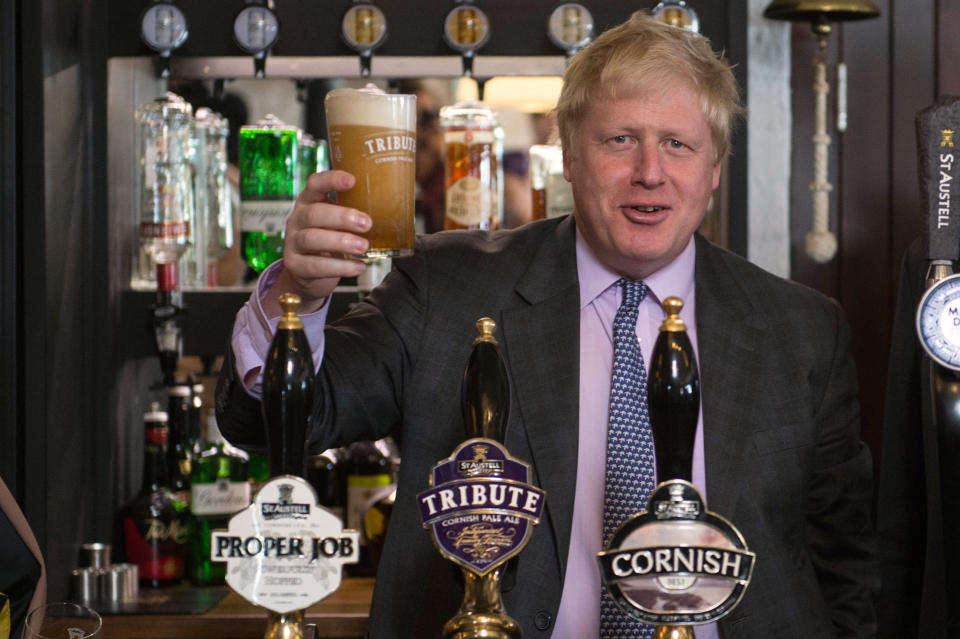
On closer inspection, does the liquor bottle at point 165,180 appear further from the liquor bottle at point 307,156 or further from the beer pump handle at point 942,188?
the beer pump handle at point 942,188

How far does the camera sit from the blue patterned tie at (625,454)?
130cm

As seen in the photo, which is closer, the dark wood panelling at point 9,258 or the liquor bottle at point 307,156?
the dark wood panelling at point 9,258

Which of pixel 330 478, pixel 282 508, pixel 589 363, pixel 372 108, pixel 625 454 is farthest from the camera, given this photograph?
pixel 330 478

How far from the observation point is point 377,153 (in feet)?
3.65

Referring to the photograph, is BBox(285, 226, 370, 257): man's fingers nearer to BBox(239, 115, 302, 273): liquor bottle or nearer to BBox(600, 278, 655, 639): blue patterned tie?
BBox(600, 278, 655, 639): blue patterned tie

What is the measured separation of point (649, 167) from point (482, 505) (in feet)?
1.96

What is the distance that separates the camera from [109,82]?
90.4 inches

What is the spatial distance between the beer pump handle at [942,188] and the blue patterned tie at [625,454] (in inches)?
14.1

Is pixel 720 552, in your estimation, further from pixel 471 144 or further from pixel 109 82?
pixel 109 82

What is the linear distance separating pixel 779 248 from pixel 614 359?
6.07ft

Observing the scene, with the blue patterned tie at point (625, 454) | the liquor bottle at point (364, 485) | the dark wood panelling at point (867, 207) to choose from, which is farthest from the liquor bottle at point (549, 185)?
the dark wood panelling at point (867, 207)

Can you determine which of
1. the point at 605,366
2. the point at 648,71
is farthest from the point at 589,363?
the point at 648,71

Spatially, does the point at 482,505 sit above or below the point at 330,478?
above

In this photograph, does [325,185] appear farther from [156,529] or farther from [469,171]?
[156,529]
